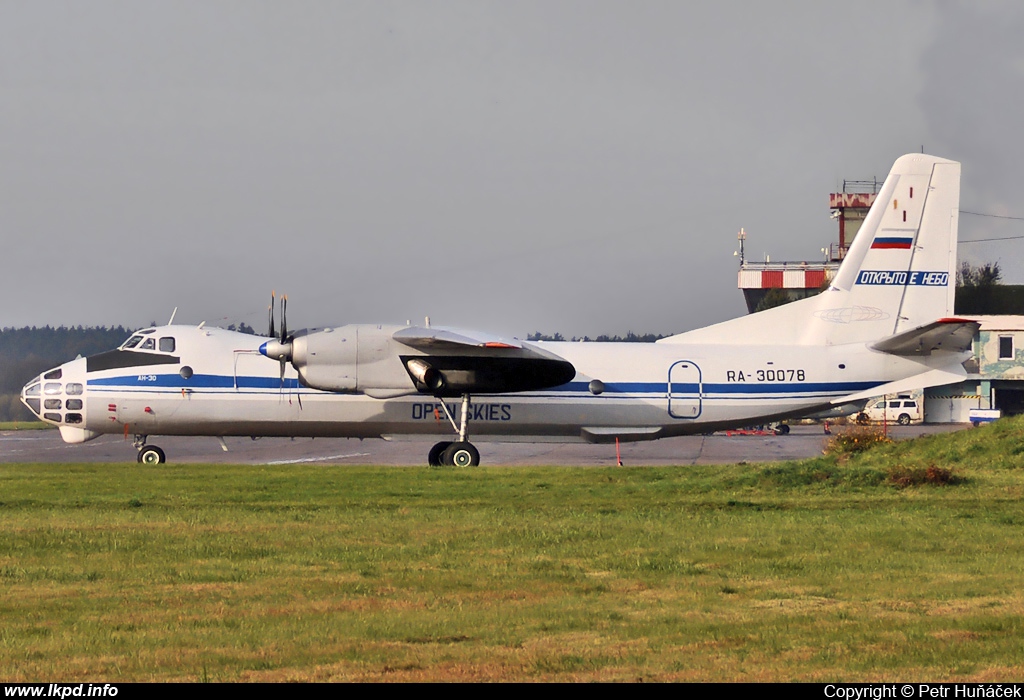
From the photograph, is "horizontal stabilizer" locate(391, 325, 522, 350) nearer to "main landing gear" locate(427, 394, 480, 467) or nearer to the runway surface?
"main landing gear" locate(427, 394, 480, 467)

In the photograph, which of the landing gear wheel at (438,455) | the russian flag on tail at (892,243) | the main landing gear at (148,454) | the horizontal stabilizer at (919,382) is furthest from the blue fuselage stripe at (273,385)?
the russian flag on tail at (892,243)

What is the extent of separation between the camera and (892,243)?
2734cm

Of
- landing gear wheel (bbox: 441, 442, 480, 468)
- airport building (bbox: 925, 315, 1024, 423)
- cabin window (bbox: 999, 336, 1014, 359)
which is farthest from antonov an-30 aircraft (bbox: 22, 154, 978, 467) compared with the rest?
cabin window (bbox: 999, 336, 1014, 359)

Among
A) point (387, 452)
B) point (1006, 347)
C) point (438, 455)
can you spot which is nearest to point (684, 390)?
point (438, 455)

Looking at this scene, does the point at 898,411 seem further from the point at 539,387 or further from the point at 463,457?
the point at 463,457

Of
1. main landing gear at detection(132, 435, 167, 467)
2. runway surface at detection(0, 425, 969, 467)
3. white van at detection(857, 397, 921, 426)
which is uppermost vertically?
white van at detection(857, 397, 921, 426)

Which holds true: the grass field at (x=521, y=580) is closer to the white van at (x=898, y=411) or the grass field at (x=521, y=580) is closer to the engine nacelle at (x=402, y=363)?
the engine nacelle at (x=402, y=363)

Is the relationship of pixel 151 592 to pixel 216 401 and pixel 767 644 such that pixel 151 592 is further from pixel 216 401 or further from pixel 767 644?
pixel 216 401

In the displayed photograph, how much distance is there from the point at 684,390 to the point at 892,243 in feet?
22.1

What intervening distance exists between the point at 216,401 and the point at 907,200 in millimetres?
18194

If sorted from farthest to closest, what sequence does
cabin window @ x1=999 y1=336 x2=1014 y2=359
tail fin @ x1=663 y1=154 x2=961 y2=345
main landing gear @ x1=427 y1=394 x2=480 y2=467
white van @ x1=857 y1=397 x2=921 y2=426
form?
cabin window @ x1=999 y1=336 x2=1014 y2=359
white van @ x1=857 y1=397 x2=921 y2=426
tail fin @ x1=663 y1=154 x2=961 y2=345
main landing gear @ x1=427 y1=394 x2=480 y2=467

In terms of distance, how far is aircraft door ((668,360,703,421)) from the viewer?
1039 inches

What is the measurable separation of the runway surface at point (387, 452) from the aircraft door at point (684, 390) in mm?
2757

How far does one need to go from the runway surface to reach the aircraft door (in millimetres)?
2757
